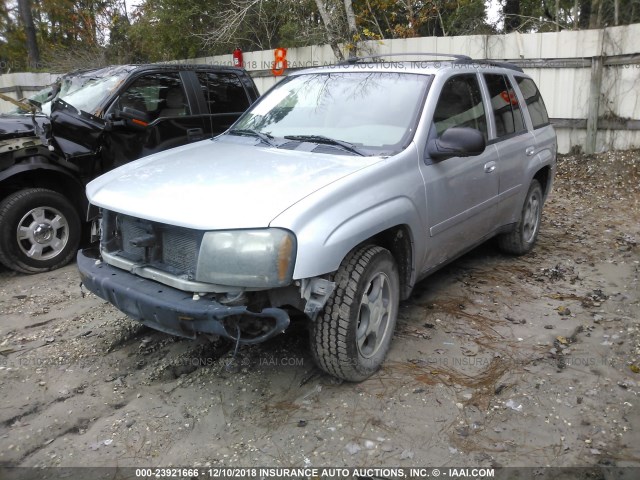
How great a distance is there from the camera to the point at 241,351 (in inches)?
151

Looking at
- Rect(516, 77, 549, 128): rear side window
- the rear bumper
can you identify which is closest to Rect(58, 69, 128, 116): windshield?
the rear bumper

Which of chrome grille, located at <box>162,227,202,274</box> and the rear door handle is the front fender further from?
the rear door handle

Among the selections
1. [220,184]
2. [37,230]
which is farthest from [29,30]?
[220,184]

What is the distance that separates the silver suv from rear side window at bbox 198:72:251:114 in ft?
6.64

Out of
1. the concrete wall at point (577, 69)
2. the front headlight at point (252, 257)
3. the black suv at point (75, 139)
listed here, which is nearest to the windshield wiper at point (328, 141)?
the front headlight at point (252, 257)

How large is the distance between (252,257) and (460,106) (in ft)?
7.73

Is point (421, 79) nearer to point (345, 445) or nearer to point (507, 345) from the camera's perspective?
point (507, 345)

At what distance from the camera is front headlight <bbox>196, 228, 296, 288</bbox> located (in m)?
2.81

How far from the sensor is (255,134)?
171 inches

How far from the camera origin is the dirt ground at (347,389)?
2.90 metres

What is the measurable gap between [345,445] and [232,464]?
58cm

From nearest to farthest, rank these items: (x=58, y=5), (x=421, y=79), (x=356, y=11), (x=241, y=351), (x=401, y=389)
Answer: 1. (x=401, y=389)
2. (x=241, y=351)
3. (x=421, y=79)
4. (x=356, y=11)
5. (x=58, y=5)

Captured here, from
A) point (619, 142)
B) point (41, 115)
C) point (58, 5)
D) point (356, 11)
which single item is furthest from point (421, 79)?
point (58, 5)

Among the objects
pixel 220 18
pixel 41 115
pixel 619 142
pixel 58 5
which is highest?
pixel 58 5
